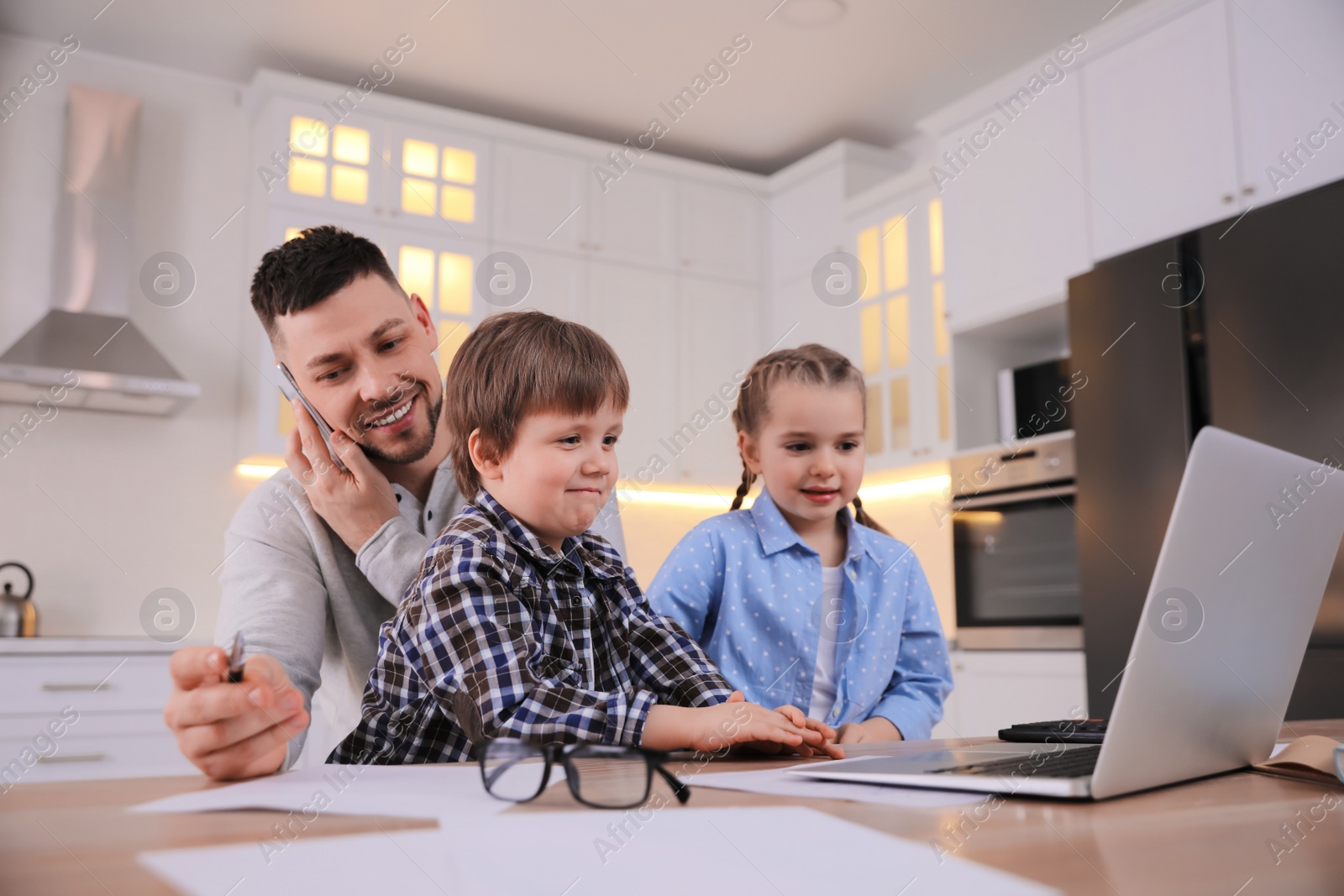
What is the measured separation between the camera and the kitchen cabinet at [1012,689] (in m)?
2.66

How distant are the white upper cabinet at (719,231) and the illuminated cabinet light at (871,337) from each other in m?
0.56

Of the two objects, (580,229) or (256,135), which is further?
(580,229)

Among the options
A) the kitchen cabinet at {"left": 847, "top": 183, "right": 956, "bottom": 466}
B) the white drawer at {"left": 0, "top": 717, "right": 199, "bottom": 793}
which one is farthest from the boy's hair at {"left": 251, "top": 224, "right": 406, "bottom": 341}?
the kitchen cabinet at {"left": 847, "top": 183, "right": 956, "bottom": 466}

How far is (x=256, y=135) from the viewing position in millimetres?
3467

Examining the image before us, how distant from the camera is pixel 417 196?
11.4ft

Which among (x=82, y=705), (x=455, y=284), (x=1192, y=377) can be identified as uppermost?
(x=455, y=284)

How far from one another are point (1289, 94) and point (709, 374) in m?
2.12

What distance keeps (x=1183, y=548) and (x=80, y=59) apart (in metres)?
3.75

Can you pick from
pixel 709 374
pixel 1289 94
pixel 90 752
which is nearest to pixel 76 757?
pixel 90 752

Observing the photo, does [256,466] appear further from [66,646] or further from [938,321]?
[938,321]

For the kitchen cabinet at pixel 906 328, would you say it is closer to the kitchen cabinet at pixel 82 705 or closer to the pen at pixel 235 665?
the kitchen cabinet at pixel 82 705

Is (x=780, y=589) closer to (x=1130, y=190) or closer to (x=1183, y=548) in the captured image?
(x=1183, y=548)

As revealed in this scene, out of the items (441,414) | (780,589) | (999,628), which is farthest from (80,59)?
(999,628)

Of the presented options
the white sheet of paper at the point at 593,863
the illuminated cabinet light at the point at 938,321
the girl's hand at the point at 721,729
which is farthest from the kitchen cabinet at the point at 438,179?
the white sheet of paper at the point at 593,863
